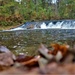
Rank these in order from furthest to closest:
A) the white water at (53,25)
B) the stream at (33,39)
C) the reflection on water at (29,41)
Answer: the white water at (53,25) < the stream at (33,39) < the reflection on water at (29,41)

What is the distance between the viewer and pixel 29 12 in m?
41.3

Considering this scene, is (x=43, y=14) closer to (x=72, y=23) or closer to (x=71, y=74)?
(x=72, y=23)

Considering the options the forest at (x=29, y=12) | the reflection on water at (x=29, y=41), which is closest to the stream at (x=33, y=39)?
the reflection on water at (x=29, y=41)

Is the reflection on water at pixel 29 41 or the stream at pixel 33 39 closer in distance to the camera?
Answer: the reflection on water at pixel 29 41

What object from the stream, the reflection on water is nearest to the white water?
the stream

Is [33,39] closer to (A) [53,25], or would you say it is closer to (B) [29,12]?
(A) [53,25]

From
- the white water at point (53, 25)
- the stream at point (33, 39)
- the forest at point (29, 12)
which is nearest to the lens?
the stream at point (33, 39)

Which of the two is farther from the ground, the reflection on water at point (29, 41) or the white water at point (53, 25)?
the reflection on water at point (29, 41)

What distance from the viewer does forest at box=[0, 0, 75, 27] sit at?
3750cm

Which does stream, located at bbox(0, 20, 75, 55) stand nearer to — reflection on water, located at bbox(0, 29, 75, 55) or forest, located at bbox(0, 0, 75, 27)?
reflection on water, located at bbox(0, 29, 75, 55)

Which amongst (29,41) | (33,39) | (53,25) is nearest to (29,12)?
(53,25)

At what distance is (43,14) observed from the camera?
42.3 m

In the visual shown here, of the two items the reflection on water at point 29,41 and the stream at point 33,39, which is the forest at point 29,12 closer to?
the stream at point 33,39

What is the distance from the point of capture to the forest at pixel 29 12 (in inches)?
1476
